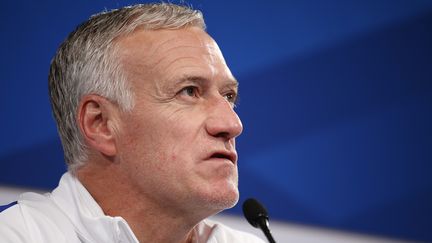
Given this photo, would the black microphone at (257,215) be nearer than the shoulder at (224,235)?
Yes

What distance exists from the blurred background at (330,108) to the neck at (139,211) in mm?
310

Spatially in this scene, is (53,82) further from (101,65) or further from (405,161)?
(405,161)

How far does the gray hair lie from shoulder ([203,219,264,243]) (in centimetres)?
32

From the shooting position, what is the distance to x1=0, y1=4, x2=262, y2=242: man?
1.37m

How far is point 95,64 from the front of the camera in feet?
4.83

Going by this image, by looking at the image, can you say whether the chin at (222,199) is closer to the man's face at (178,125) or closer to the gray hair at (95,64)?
the man's face at (178,125)

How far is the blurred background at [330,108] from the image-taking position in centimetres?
189

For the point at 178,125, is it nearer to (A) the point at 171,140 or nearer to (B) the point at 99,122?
(A) the point at 171,140

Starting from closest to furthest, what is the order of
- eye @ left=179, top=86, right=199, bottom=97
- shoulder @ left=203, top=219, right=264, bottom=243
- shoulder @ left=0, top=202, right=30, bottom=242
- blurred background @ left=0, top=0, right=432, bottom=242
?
shoulder @ left=0, top=202, right=30, bottom=242 < eye @ left=179, top=86, right=199, bottom=97 < shoulder @ left=203, top=219, right=264, bottom=243 < blurred background @ left=0, top=0, right=432, bottom=242

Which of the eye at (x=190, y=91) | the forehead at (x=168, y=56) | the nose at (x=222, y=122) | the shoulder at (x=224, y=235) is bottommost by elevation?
the shoulder at (x=224, y=235)

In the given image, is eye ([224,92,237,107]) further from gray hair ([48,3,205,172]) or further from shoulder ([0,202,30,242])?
shoulder ([0,202,30,242])

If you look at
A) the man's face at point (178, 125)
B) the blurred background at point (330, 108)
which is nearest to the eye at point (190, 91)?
the man's face at point (178, 125)

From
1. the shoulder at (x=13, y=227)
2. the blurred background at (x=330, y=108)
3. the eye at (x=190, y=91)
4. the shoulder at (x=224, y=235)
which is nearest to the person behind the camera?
the shoulder at (x=13, y=227)

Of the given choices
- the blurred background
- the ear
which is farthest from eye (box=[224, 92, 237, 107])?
the blurred background
